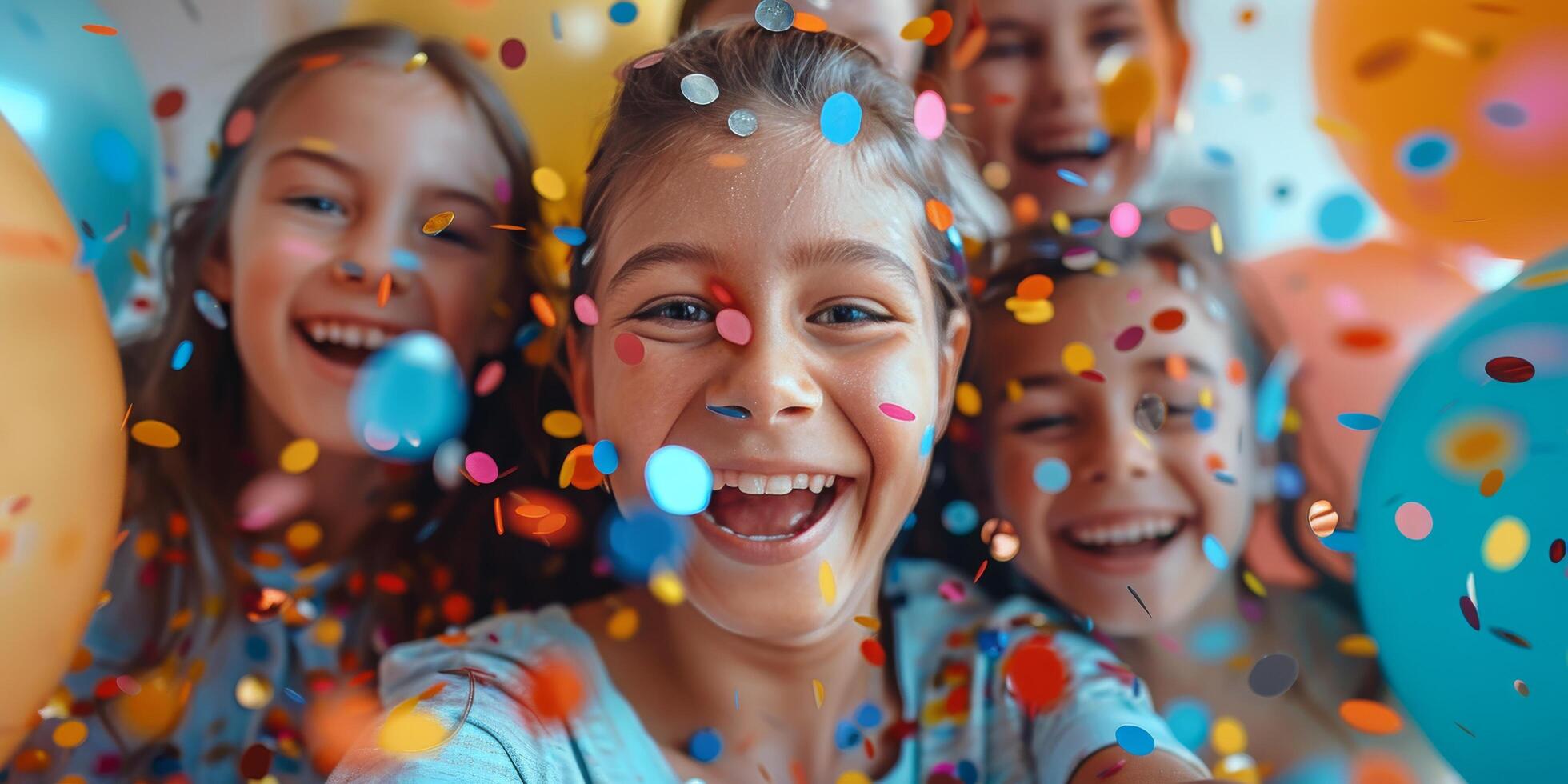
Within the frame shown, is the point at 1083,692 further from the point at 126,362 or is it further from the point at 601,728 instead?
the point at 126,362

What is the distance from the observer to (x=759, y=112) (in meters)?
1.17

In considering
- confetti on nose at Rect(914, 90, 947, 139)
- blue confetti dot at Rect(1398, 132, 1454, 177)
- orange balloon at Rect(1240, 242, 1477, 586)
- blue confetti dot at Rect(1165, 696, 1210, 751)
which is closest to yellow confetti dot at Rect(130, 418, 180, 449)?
confetti on nose at Rect(914, 90, 947, 139)

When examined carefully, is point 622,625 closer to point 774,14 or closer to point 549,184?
point 549,184

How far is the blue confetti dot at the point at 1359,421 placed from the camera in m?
1.31

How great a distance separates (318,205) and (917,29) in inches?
32.0

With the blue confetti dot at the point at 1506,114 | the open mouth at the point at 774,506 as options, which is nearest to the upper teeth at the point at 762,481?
the open mouth at the point at 774,506

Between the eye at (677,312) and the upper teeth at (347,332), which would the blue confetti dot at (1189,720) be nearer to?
the eye at (677,312)

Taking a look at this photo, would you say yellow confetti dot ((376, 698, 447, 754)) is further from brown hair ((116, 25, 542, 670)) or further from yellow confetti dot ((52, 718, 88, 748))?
yellow confetti dot ((52, 718, 88, 748))

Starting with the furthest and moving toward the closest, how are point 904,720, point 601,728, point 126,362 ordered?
point 126,362, point 904,720, point 601,728

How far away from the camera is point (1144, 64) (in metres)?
1.53

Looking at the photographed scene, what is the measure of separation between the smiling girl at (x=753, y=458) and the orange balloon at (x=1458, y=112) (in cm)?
58

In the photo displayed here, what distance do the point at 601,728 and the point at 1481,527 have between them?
3.24 ft

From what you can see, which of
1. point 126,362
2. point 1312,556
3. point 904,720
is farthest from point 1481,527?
point 126,362

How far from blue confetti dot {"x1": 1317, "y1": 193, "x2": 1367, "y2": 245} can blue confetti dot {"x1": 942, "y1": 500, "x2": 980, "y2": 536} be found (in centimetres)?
60
